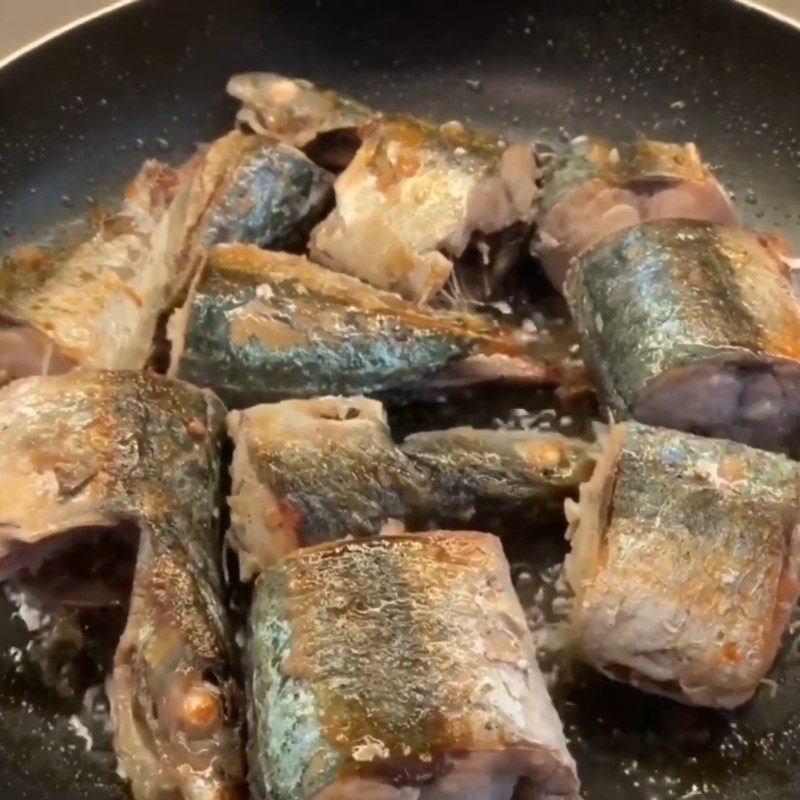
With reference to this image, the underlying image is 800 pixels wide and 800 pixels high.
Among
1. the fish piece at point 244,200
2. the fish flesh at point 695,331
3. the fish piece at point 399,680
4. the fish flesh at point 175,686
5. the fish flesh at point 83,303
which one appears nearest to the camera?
the fish piece at point 399,680

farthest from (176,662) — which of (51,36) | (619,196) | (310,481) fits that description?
(51,36)

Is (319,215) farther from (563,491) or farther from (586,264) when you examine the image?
(563,491)

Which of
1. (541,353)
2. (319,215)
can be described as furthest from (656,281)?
(319,215)

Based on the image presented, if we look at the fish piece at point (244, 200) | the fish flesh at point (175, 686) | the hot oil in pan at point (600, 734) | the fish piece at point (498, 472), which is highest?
the fish piece at point (244, 200)

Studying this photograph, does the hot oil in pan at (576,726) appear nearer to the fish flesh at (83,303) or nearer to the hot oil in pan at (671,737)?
the hot oil in pan at (671,737)

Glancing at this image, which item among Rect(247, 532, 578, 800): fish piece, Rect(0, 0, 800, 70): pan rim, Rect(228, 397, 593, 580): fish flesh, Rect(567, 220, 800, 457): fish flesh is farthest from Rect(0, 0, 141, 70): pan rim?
Rect(247, 532, 578, 800): fish piece

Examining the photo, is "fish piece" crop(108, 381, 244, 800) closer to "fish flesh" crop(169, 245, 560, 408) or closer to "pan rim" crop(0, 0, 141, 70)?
"fish flesh" crop(169, 245, 560, 408)

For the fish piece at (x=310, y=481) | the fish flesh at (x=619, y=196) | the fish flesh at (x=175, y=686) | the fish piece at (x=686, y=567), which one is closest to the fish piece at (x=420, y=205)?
the fish flesh at (x=619, y=196)
